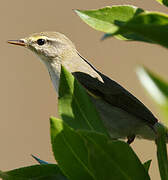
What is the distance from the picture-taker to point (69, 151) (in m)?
1.97

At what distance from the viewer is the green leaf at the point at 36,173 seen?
211cm

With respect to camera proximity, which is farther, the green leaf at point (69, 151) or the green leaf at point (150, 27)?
the green leaf at point (69, 151)

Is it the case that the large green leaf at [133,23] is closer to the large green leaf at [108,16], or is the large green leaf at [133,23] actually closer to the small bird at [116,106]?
the large green leaf at [108,16]

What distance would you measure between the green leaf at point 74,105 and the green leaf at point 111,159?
0.16 m

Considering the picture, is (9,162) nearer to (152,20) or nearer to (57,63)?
(57,63)

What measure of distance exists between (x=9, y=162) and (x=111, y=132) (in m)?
5.14

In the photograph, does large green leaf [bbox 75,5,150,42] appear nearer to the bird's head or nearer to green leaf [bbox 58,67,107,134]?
green leaf [bbox 58,67,107,134]

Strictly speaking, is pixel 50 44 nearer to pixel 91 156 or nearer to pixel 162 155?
pixel 162 155

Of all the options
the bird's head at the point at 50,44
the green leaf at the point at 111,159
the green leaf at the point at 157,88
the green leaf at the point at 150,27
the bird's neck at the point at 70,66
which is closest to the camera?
the green leaf at the point at 157,88

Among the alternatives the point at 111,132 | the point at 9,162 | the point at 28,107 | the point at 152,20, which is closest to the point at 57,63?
the point at 111,132

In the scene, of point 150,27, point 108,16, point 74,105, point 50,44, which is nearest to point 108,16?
point 108,16

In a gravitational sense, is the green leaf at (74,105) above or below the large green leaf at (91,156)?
above

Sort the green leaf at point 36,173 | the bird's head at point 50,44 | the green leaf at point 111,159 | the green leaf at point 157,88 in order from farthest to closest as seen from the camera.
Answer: the bird's head at point 50,44 < the green leaf at point 36,173 < the green leaf at point 111,159 < the green leaf at point 157,88

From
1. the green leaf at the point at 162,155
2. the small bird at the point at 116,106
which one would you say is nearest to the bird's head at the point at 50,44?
the small bird at the point at 116,106
